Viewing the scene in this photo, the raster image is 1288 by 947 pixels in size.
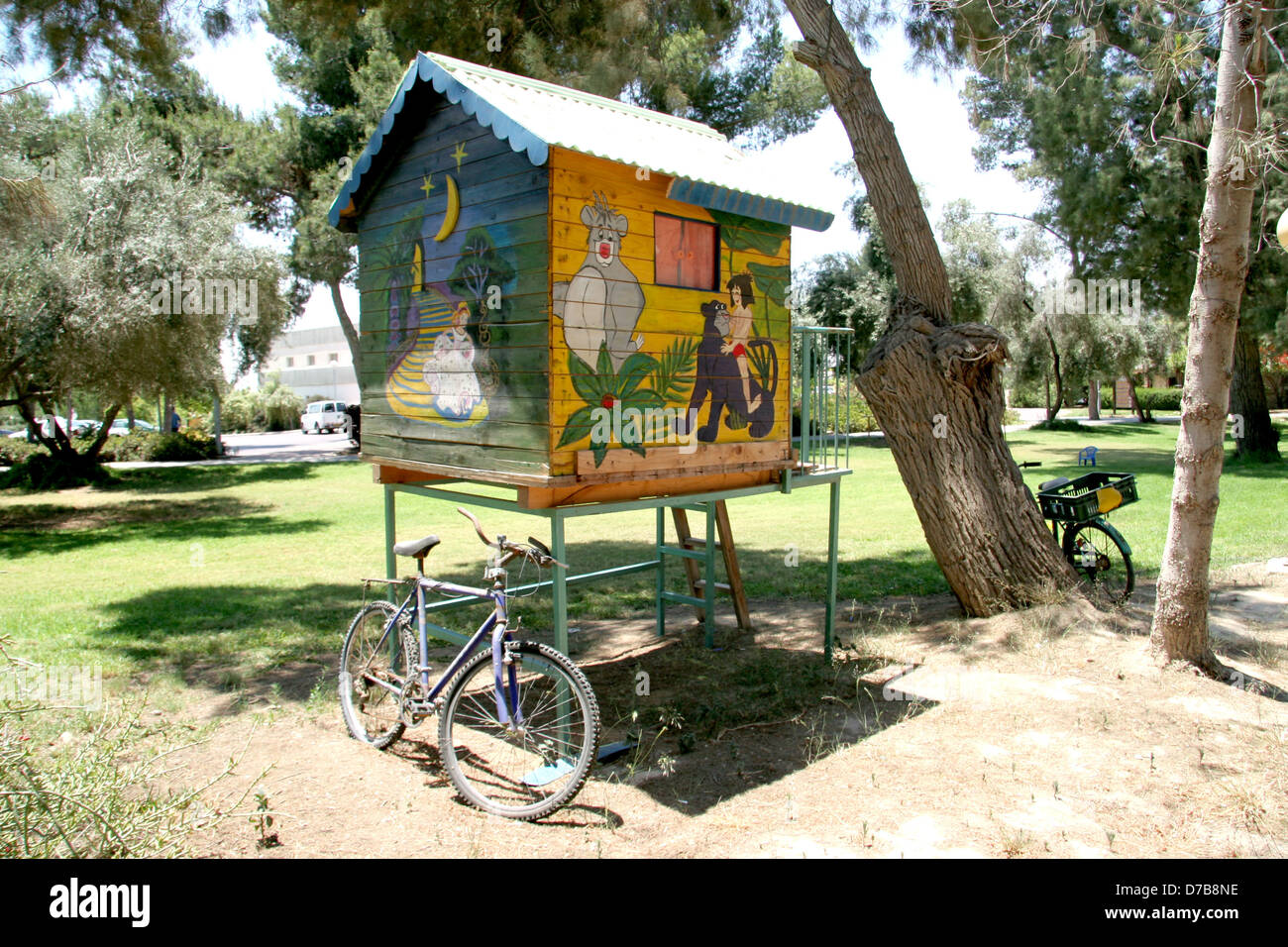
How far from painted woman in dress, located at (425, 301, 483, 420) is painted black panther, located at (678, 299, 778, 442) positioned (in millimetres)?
1332

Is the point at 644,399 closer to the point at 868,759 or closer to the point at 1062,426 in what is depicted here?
the point at 868,759

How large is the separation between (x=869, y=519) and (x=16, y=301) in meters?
14.5

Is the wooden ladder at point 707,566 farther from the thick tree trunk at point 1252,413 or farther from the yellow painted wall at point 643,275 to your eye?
the thick tree trunk at point 1252,413

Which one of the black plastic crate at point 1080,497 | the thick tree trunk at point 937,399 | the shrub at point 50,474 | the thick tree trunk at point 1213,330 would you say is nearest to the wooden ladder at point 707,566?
the thick tree trunk at point 937,399

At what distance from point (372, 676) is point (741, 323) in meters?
3.25

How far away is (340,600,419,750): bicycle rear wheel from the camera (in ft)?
17.0

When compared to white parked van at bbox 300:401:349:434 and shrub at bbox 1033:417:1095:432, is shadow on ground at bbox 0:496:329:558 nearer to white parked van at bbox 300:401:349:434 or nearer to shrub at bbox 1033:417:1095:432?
white parked van at bbox 300:401:349:434

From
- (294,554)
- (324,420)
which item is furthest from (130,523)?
(324,420)

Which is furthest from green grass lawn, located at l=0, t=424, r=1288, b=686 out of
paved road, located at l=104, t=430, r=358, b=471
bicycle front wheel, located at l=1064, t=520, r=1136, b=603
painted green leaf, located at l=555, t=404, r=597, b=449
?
paved road, located at l=104, t=430, r=358, b=471

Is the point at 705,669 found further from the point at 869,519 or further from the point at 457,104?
the point at 869,519

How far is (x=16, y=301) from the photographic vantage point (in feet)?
47.7

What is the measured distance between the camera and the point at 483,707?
16.6ft

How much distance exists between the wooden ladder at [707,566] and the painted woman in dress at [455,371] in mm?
2307

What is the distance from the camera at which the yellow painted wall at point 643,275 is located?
485 cm
